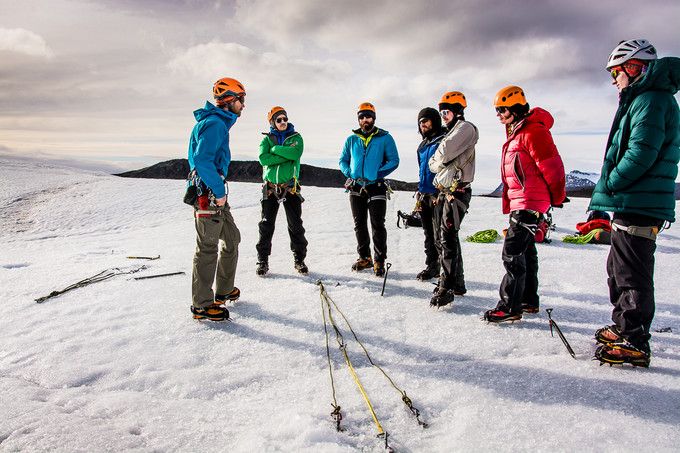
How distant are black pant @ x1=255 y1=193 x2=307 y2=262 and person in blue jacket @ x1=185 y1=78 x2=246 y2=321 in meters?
1.52

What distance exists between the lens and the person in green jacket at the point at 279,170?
5.91 meters

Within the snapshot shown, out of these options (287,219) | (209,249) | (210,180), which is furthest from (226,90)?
(287,219)

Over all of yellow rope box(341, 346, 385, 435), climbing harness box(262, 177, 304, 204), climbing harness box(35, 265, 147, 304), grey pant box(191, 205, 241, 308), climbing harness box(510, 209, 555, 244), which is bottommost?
climbing harness box(35, 265, 147, 304)

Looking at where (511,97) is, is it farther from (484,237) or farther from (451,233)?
(484,237)

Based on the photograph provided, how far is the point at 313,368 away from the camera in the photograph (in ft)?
11.5

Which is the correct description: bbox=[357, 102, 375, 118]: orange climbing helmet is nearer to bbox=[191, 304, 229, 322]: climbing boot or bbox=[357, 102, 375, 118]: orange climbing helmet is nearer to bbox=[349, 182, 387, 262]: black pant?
bbox=[349, 182, 387, 262]: black pant

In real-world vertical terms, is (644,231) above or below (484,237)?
above

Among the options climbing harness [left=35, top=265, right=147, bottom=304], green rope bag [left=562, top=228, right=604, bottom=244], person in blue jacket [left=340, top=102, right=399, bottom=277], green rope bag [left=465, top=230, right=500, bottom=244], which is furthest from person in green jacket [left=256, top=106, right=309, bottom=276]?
green rope bag [left=562, top=228, right=604, bottom=244]

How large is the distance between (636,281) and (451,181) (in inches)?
79.2

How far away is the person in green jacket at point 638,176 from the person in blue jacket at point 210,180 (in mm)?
3516

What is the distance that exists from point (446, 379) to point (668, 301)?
3.47 m

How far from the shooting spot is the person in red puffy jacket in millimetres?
3750

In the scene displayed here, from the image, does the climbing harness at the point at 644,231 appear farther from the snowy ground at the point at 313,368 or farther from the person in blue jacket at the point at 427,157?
the person in blue jacket at the point at 427,157

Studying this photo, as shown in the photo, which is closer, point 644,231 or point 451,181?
point 644,231
